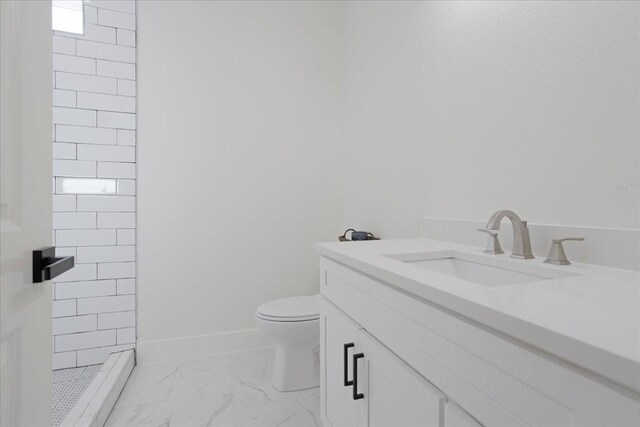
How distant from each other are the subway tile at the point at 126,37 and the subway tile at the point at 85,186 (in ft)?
2.70

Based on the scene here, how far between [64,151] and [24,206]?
160 cm

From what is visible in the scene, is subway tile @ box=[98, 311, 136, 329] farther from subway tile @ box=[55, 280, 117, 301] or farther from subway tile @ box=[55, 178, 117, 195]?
subway tile @ box=[55, 178, 117, 195]

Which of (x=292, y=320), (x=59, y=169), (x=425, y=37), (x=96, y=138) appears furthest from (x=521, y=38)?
(x=59, y=169)

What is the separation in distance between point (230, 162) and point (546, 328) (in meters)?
2.08

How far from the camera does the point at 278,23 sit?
7.77ft

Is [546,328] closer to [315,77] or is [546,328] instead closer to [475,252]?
[475,252]

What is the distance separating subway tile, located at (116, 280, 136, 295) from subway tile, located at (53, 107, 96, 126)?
0.94 meters

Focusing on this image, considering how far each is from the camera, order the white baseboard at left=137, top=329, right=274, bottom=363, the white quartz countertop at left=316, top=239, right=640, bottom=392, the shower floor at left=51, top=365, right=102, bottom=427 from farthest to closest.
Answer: the white baseboard at left=137, top=329, right=274, bottom=363 < the shower floor at left=51, top=365, right=102, bottom=427 < the white quartz countertop at left=316, top=239, right=640, bottom=392

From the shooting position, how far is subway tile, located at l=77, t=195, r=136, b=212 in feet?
6.43

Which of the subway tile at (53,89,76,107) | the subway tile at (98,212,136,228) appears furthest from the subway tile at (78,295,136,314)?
the subway tile at (53,89,76,107)

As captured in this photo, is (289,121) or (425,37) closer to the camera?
(425,37)

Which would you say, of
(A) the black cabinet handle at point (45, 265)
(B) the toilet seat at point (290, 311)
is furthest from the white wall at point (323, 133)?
(A) the black cabinet handle at point (45, 265)

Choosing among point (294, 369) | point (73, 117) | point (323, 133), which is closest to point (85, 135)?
point (73, 117)

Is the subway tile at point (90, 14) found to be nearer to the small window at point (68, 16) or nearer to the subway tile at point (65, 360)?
the small window at point (68, 16)
